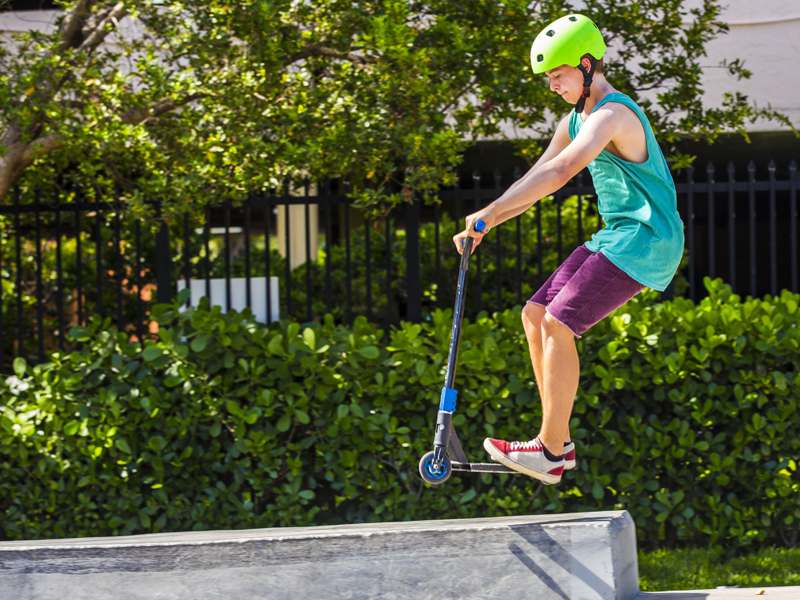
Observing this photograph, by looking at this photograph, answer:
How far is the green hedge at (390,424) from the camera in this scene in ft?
21.4

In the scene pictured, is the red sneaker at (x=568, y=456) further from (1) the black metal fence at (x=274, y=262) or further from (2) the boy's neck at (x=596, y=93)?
(1) the black metal fence at (x=274, y=262)

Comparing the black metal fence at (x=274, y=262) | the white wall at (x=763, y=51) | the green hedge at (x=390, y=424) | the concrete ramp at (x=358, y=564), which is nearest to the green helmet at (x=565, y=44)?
the concrete ramp at (x=358, y=564)

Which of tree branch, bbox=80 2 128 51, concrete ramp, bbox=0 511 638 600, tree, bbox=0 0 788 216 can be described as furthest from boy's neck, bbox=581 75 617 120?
tree branch, bbox=80 2 128 51

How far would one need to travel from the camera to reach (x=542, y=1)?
684cm

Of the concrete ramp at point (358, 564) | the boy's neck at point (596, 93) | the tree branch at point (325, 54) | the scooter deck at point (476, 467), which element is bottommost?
the concrete ramp at point (358, 564)

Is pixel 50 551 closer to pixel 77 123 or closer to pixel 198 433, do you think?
pixel 198 433

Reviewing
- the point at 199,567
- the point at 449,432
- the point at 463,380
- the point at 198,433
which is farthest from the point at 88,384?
the point at 449,432

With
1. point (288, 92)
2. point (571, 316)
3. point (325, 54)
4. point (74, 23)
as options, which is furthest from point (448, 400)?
point (74, 23)

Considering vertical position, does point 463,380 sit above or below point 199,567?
above

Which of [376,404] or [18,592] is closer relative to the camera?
[18,592]

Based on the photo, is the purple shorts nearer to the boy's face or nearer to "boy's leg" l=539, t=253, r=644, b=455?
"boy's leg" l=539, t=253, r=644, b=455

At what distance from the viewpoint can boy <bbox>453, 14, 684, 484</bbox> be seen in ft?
13.5

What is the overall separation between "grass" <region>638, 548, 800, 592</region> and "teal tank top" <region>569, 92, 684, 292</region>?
8.27ft

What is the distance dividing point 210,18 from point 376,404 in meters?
2.40
